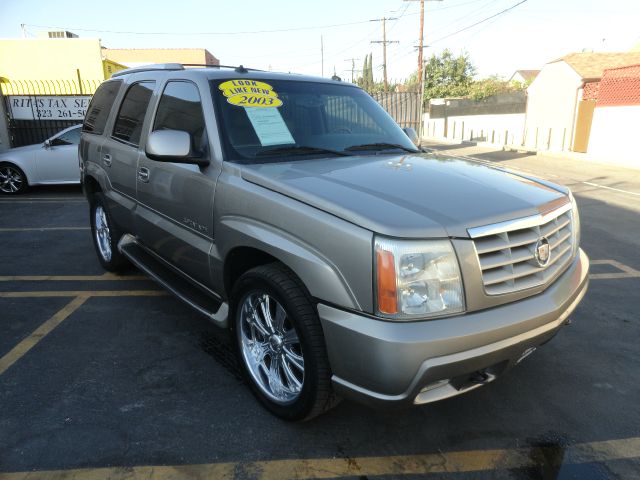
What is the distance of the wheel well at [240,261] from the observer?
8.82 ft

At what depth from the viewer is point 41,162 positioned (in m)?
10.3

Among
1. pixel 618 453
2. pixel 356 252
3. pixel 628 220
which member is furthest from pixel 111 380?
pixel 628 220

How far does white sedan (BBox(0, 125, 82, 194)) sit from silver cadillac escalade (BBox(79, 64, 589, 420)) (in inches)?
292

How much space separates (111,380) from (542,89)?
95.5ft

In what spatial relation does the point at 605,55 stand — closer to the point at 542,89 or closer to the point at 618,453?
the point at 542,89

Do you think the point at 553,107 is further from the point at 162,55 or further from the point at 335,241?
the point at 162,55

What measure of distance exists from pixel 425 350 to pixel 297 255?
73 centimetres

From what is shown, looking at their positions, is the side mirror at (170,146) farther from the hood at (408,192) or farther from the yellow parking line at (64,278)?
the yellow parking line at (64,278)

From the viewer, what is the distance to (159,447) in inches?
97.6

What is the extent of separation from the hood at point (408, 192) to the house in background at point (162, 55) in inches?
1981

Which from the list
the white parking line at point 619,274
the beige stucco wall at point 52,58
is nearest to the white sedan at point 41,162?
the white parking line at point 619,274

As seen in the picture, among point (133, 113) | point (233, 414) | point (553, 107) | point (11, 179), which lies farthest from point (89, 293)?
point (553, 107)

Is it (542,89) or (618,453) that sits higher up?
(542,89)

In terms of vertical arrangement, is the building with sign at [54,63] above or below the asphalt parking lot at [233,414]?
above
